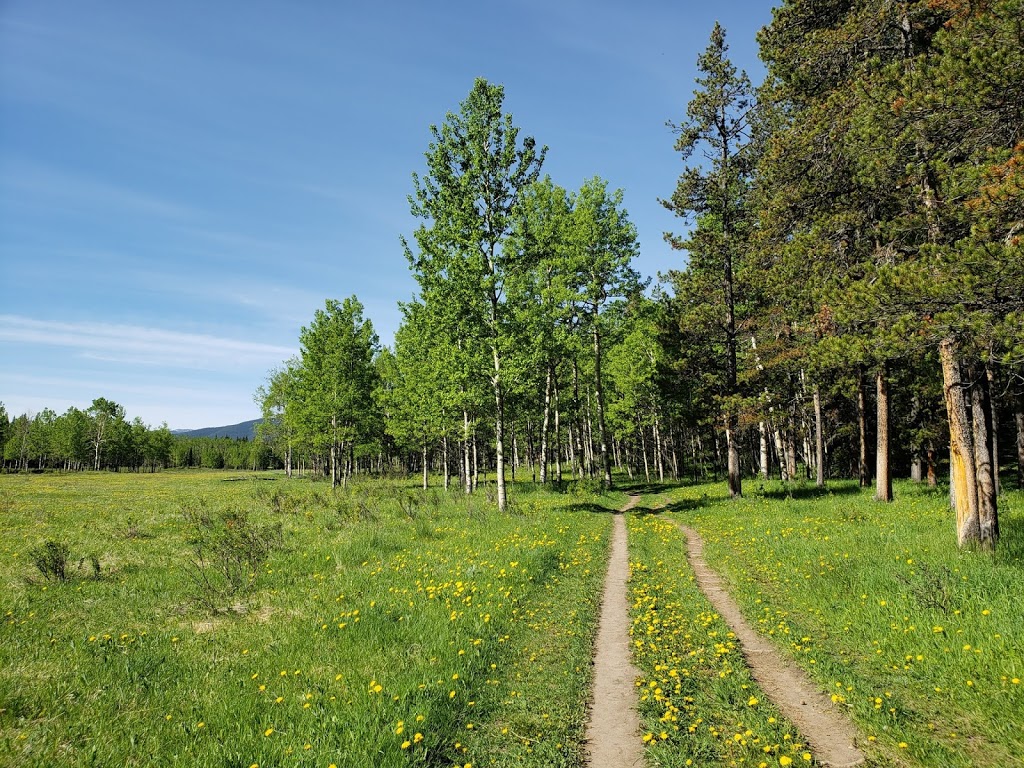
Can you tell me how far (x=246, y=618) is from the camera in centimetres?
898

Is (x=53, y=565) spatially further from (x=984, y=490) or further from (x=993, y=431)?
(x=993, y=431)

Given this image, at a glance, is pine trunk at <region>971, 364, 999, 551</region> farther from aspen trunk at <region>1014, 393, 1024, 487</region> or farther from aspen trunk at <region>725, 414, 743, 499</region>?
aspen trunk at <region>1014, 393, 1024, 487</region>

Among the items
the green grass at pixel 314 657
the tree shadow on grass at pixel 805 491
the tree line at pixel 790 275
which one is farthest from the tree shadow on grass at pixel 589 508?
the tree shadow on grass at pixel 805 491

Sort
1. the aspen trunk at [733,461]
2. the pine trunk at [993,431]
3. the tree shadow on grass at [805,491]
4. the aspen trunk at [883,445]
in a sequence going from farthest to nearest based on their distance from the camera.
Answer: the aspen trunk at [733,461], the tree shadow on grass at [805,491], the aspen trunk at [883,445], the pine trunk at [993,431]

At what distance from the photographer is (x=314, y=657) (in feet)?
23.1

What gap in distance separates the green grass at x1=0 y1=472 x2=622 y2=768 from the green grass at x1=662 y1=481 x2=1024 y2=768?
10.4 feet

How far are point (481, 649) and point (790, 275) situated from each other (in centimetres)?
1414

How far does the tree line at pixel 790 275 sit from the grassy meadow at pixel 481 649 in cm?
409

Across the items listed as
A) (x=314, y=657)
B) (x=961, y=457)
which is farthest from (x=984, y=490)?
(x=314, y=657)

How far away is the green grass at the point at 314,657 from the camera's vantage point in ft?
16.9

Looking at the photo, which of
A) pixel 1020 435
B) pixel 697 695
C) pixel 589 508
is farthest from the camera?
pixel 589 508

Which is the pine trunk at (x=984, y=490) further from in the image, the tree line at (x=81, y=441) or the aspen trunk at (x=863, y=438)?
the tree line at (x=81, y=441)

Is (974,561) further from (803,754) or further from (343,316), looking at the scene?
(343,316)

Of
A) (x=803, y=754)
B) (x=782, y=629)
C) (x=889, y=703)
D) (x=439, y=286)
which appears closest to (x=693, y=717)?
(x=803, y=754)
